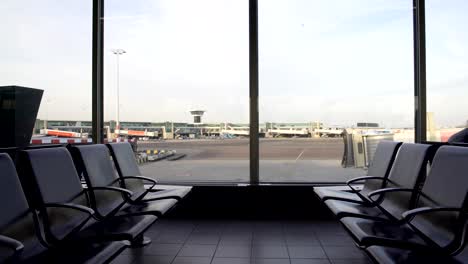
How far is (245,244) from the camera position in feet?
9.32

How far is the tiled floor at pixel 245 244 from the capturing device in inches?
99.1

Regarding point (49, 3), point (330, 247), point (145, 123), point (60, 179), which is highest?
point (49, 3)

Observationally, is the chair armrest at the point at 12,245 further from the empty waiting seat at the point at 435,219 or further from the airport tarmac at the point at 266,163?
the airport tarmac at the point at 266,163

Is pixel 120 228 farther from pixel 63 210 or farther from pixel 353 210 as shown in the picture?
pixel 353 210

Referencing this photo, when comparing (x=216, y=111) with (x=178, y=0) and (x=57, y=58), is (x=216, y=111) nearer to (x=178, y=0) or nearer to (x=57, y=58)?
(x=178, y=0)

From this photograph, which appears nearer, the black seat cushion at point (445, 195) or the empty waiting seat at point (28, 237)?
the empty waiting seat at point (28, 237)

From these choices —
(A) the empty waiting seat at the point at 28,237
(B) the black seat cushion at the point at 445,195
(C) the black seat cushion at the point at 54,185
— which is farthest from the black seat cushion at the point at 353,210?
(C) the black seat cushion at the point at 54,185

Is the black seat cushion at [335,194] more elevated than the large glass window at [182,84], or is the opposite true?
the large glass window at [182,84]

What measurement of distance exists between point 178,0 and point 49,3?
61.3 inches

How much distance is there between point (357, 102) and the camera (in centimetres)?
375

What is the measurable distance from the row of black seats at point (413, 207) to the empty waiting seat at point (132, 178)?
1312 millimetres

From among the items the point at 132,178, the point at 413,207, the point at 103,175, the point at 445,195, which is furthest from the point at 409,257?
the point at 132,178

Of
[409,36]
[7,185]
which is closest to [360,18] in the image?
[409,36]

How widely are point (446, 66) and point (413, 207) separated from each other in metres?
2.29
